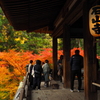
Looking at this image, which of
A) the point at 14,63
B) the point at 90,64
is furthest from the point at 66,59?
the point at 14,63

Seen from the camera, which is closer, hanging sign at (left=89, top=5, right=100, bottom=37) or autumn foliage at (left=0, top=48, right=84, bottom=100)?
hanging sign at (left=89, top=5, right=100, bottom=37)

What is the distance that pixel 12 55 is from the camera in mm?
12453

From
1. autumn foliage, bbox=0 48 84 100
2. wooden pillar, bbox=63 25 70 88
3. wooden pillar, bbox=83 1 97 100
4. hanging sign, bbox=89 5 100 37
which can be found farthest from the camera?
autumn foliage, bbox=0 48 84 100

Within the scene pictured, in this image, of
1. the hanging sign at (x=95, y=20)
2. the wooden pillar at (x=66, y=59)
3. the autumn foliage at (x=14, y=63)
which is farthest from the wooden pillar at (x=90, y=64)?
the autumn foliage at (x=14, y=63)

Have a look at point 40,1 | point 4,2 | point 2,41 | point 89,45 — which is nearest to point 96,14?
point 89,45

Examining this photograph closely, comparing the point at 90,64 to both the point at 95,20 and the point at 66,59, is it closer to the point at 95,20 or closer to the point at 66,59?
the point at 95,20

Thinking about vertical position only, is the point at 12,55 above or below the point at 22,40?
below

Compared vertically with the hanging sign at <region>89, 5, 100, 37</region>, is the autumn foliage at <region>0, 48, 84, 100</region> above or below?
below

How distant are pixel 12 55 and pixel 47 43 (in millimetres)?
7321

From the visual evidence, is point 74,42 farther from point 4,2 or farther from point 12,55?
point 4,2

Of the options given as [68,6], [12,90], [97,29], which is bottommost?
[12,90]

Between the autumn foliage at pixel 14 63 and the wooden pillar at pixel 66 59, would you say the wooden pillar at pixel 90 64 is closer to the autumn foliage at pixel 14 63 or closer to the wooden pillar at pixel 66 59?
the wooden pillar at pixel 66 59

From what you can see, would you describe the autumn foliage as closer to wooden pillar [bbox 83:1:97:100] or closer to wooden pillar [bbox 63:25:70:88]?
wooden pillar [bbox 63:25:70:88]

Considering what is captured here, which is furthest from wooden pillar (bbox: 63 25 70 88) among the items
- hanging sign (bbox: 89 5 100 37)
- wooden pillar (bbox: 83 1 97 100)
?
hanging sign (bbox: 89 5 100 37)
